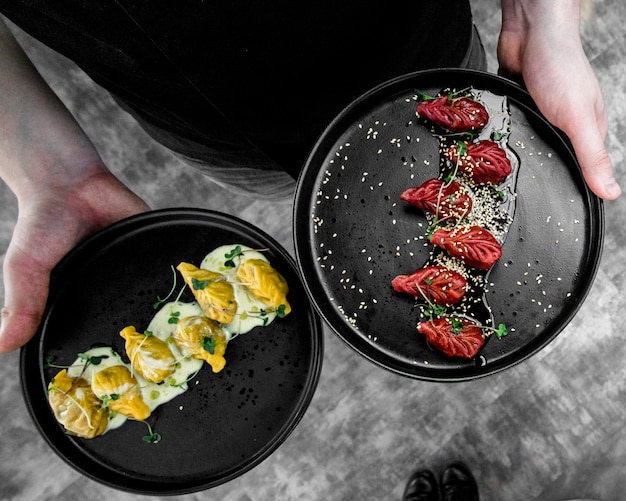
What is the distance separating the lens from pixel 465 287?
1447 mm

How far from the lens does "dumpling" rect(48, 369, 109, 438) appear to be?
1683mm

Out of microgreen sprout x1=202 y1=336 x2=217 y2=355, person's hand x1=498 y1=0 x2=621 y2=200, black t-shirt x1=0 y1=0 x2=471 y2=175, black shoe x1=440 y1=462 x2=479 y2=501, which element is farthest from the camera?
black shoe x1=440 y1=462 x2=479 y2=501

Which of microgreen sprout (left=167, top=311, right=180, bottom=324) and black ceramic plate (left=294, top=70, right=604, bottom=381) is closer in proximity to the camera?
black ceramic plate (left=294, top=70, right=604, bottom=381)

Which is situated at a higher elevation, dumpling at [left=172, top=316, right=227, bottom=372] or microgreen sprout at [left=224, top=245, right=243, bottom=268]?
microgreen sprout at [left=224, top=245, right=243, bottom=268]

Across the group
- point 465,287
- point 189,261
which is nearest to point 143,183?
point 189,261

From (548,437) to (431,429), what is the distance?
60cm

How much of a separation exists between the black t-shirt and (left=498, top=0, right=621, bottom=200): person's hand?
300mm

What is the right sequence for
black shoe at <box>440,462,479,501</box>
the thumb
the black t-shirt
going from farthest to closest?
1. black shoe at <box>440,462,479,501</box>
2. the thumb
3. the black t-shirt

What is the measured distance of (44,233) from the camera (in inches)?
66.9

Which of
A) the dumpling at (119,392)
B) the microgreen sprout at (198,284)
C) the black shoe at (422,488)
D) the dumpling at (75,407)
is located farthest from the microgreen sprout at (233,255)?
the black shoe at (422,488)

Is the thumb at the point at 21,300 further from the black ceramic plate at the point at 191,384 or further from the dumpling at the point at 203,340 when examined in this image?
the dumpling at the point at 203,340

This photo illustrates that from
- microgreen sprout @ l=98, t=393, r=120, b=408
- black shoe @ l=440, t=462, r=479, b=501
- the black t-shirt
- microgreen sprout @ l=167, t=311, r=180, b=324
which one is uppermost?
the black t-shirt

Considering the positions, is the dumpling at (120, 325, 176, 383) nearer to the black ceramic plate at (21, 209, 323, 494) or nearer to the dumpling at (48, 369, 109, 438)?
the black ceramic plate at (21, 209, 323, 494)

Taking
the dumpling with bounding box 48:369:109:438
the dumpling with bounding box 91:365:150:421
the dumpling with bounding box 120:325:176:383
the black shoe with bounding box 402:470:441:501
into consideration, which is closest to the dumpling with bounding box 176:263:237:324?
the dumpling with bounding box 120:325:176:383
